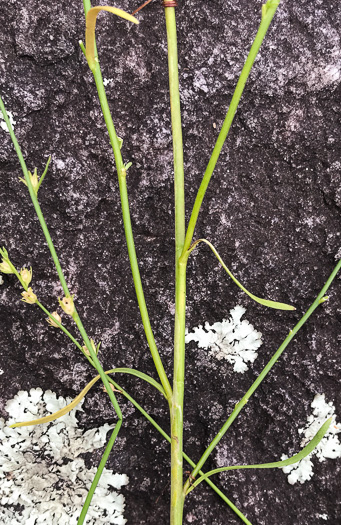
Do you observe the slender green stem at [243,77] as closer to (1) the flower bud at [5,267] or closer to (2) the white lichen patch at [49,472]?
(1) the flower bud at [5,267]

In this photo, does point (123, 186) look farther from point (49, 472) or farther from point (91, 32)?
point (49, 472)

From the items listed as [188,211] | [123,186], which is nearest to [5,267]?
[123,186]

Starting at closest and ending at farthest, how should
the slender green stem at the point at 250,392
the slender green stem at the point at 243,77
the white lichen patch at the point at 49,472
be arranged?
1. the slender green stem at the point at 243,77
2. the slender green stem at the point at 250,392
3. the white lichen patch at the point at 49,472

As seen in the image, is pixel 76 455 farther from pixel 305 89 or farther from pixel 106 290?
pixel 305 89

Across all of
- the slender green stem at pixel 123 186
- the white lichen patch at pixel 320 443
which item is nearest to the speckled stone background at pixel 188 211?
the white lichen patch at pixel 320 443

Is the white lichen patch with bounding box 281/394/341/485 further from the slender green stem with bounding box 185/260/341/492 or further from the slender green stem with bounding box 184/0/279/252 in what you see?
the slender green stem with bounding box 184/0/279/252
